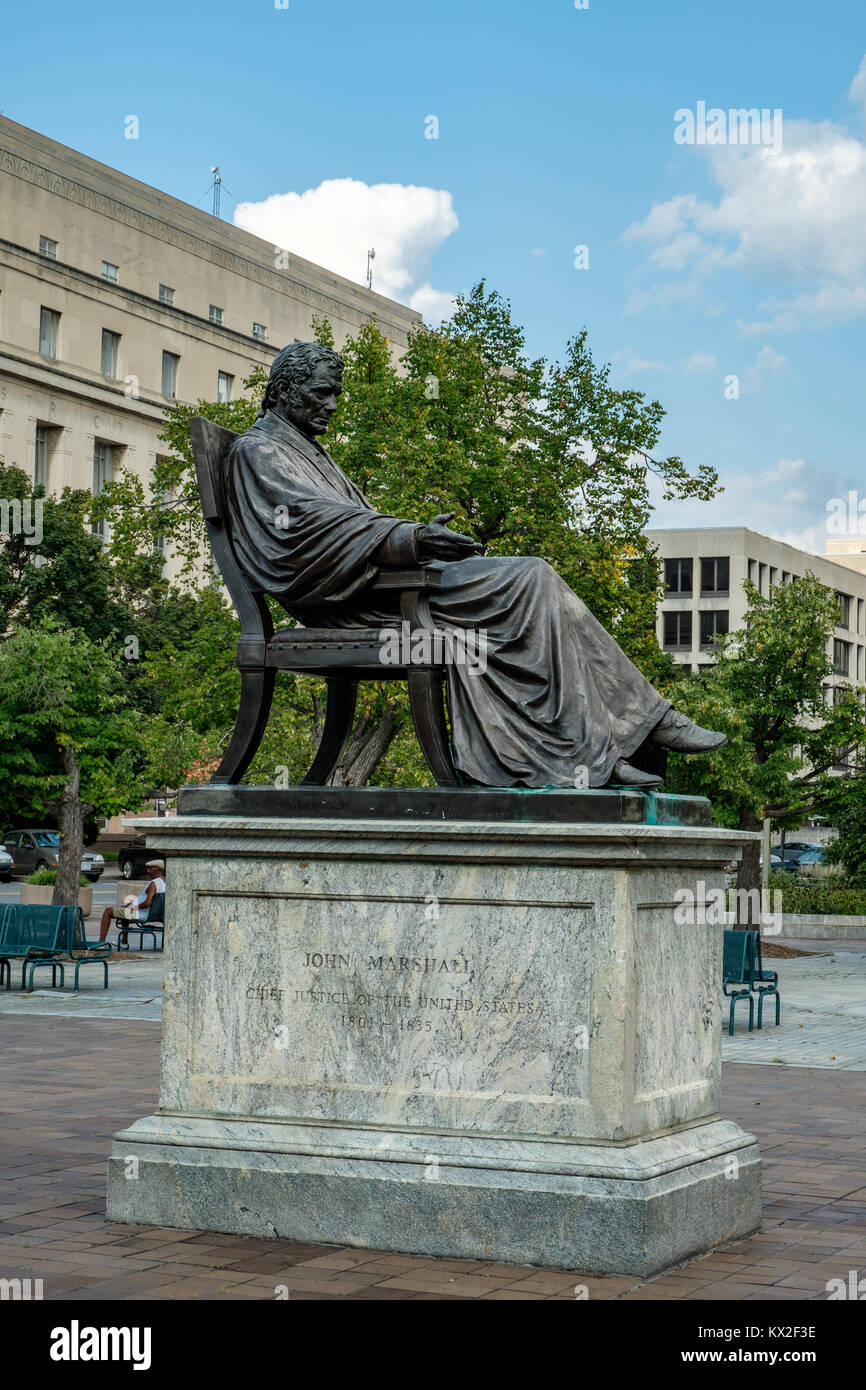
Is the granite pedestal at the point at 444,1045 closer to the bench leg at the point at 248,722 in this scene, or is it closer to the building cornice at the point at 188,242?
the bench leg at the point at 248,722

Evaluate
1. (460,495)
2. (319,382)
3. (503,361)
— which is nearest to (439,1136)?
(319,382)

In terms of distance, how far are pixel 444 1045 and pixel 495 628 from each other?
169 cm

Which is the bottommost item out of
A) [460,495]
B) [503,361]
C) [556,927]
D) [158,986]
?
[158,986]

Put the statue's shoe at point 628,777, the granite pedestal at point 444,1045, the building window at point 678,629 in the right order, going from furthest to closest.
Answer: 1. the building window at point 678,629
2. the statue's shoe at point 628,777
3. the granite pedestal at point 444,1045

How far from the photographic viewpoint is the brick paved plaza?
5.89 m

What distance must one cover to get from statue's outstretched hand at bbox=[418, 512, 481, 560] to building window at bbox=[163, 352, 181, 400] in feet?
206

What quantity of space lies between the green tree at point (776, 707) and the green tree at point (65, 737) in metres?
8.48

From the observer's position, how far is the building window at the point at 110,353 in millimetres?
Answer: 64812

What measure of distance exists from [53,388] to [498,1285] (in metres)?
58.2

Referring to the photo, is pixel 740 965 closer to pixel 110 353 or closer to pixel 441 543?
pixel 441 543

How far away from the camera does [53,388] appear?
200 ft

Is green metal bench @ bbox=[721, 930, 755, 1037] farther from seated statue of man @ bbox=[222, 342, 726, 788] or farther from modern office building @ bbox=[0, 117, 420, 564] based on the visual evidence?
modern office building @ bbox=[0, 117, 420, 564]

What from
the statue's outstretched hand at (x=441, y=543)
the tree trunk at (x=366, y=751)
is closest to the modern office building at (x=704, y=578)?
the tree trunk at (x=366, y=751)
